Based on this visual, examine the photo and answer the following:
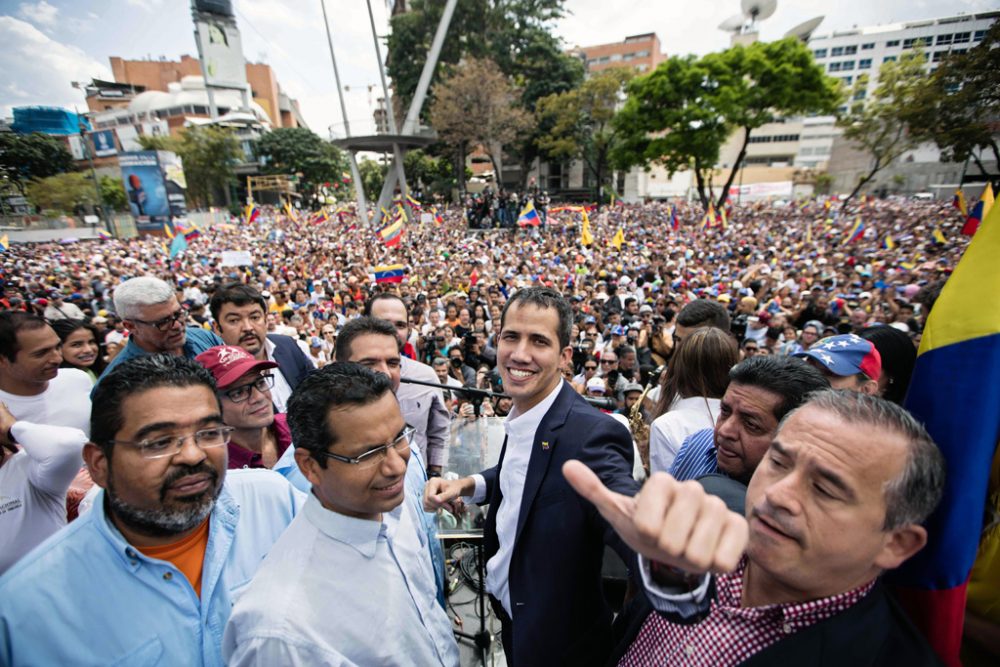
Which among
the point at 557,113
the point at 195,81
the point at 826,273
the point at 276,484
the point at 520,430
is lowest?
the point at 826,273

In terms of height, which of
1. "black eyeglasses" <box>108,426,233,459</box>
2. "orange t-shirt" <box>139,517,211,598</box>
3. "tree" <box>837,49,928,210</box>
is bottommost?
"orange t-shirt" <box>139,517,211,598</box>

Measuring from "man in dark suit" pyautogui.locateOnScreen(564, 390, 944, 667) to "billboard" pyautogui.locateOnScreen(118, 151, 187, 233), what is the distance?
31881 mm

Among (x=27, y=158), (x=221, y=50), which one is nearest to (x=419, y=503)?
(x=27, y=158)

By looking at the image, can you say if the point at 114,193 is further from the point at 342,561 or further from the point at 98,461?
the point at 342,561

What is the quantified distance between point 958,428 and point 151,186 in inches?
1351

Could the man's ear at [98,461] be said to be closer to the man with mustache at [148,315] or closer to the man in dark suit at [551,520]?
the man in dark suit at [551,520]

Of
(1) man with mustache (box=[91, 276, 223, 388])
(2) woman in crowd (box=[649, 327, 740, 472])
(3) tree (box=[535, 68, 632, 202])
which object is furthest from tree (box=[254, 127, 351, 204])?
(2) woman in crowd (box=[649, 327, 740, 472])

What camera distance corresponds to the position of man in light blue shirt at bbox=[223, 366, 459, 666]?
1.22m

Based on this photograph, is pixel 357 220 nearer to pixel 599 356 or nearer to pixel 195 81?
pixel 599 356

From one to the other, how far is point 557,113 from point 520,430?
37800 mm

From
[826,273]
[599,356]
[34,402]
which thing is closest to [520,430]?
[34,402]

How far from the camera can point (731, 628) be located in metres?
1.12

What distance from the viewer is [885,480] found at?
988 millimetres

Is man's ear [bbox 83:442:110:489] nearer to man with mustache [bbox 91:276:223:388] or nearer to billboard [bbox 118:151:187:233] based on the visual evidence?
man with mustache [bbox 91:276:223:388]
